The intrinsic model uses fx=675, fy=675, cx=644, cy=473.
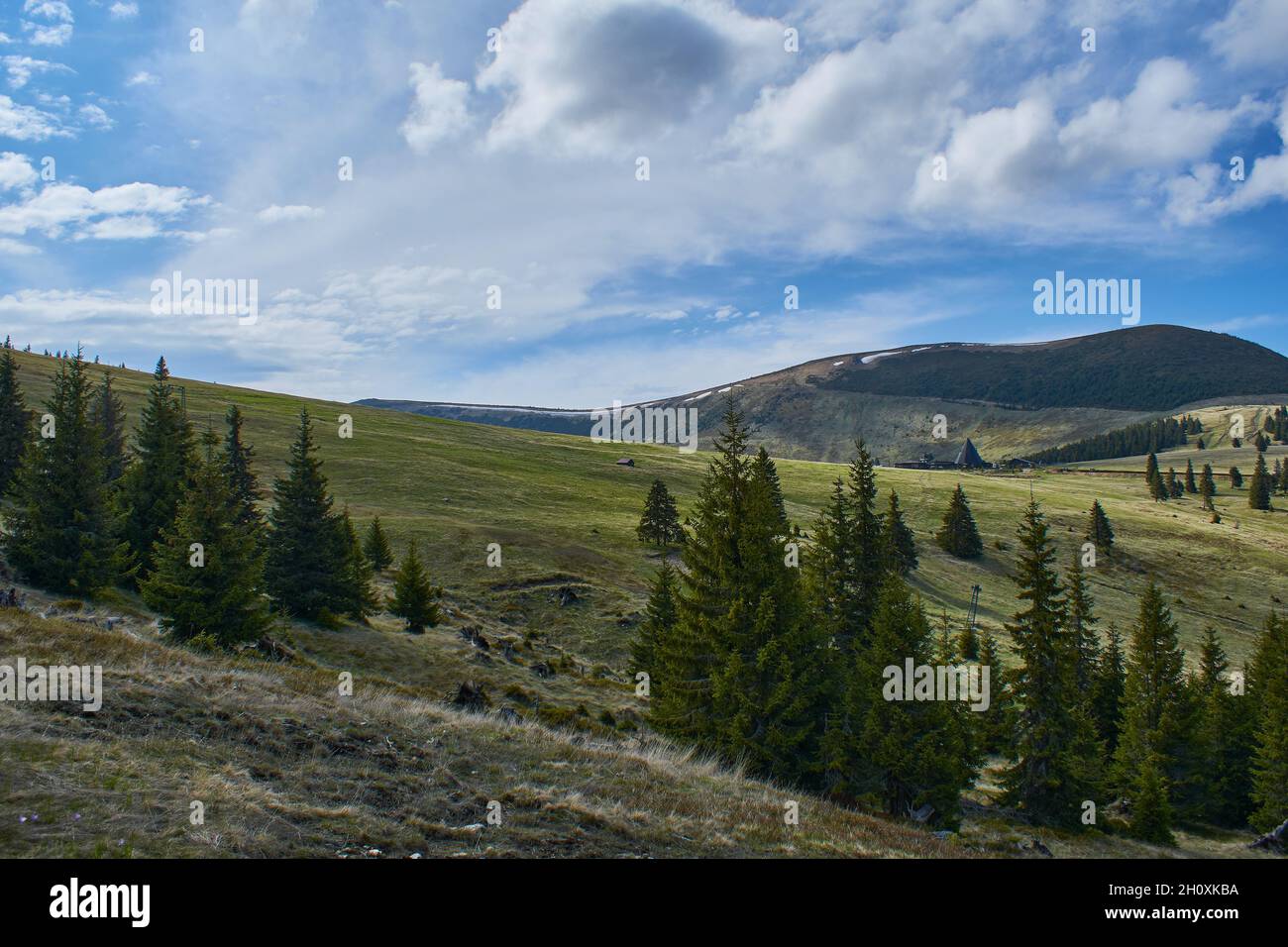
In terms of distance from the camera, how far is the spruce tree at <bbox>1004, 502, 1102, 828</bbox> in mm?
29859

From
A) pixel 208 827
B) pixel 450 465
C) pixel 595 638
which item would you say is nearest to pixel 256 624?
pixel 208 827

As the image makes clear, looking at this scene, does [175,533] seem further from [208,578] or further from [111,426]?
[111,426]

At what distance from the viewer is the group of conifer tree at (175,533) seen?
23.6m

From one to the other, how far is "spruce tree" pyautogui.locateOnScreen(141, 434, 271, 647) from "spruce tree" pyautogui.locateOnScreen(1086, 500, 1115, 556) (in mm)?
100165

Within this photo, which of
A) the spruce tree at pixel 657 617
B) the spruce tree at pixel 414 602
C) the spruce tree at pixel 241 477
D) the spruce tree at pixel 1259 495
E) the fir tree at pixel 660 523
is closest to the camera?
the spruce tree at pixel 657 617

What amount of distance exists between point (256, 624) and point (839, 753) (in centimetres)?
2032

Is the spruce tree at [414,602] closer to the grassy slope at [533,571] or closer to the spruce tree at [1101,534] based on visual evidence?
the grassy slope at [533,571]

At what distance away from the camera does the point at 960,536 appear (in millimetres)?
86250

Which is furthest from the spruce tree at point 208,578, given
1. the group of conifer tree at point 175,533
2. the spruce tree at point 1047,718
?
the spruce tree at point 1047,718

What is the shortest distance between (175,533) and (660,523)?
42.8 meters

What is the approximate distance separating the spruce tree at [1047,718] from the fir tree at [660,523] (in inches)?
1492

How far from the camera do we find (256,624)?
78.6 feet

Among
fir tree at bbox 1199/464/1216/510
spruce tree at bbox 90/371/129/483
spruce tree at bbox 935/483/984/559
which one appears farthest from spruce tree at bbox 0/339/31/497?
fir tree at bbox 1199/464/1216/510
